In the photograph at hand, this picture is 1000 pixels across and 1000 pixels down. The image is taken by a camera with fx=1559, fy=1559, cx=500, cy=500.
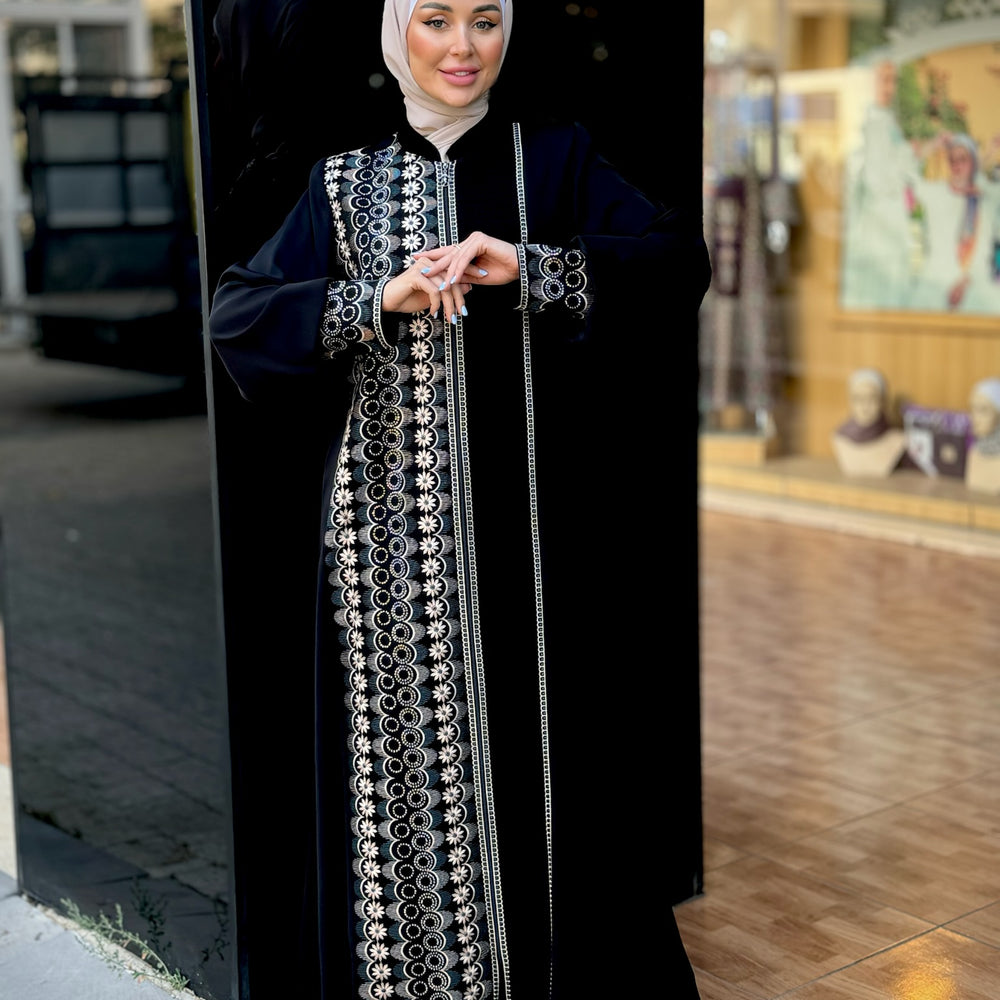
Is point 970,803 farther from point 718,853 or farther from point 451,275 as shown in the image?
point 451,275

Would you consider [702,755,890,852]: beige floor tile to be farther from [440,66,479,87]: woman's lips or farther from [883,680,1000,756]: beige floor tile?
[440,66,479,87]: woman's lips

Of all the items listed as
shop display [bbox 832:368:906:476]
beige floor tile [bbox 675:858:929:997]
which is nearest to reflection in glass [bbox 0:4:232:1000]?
beige floor tile [bbox 675:858:929:997]

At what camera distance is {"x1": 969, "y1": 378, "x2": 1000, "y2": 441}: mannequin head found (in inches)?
243

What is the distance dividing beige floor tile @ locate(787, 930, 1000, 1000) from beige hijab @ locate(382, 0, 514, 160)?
4.79ft

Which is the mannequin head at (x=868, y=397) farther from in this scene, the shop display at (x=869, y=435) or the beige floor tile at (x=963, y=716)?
the beige floor tile at (x=963, y=716)

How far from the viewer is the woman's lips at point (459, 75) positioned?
2.08 meters

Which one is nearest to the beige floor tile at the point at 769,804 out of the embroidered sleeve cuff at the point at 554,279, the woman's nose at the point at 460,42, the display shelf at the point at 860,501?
the embroidered sleeve cuff at the point at 554,279

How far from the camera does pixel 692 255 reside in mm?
2201

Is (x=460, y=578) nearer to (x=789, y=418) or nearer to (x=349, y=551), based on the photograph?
(x=349, y=551)

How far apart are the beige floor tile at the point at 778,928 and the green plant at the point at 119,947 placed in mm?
910

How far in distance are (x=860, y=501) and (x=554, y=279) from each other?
465 centimetres

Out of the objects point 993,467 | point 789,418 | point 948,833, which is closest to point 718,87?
point 789,418

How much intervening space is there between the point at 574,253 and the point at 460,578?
0.47 metres

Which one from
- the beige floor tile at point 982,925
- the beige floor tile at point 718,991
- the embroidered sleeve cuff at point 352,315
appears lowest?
the beige floor tile at point 718,991
